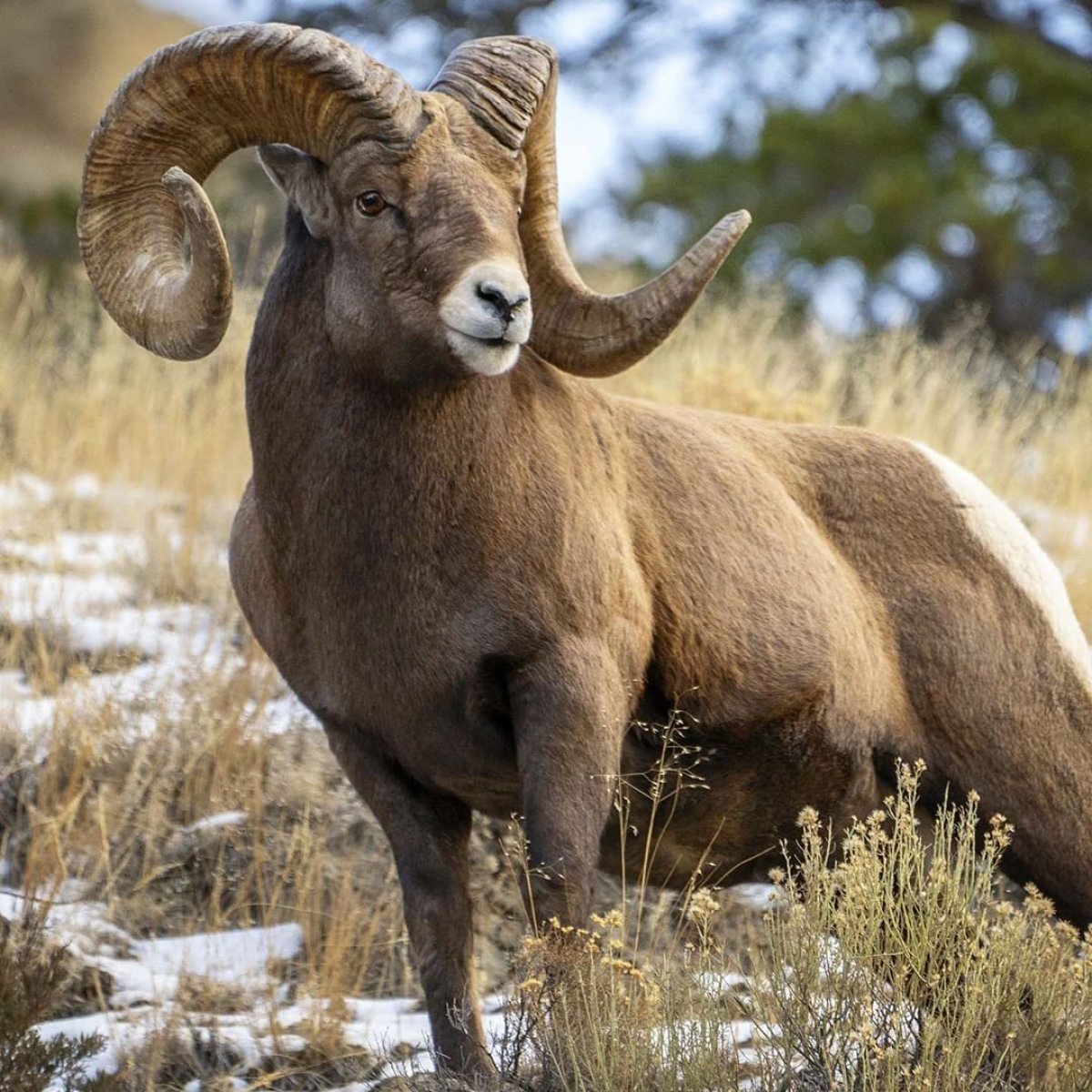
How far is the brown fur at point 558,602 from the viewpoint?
178 inches

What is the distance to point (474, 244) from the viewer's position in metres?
4.41

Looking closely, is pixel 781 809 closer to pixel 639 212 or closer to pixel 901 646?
pixel 901 646

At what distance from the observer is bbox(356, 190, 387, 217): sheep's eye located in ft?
15.1

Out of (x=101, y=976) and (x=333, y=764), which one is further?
(x=333, y=764)

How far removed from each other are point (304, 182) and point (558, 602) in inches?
54.8

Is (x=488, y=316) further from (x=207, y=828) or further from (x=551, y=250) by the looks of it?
(x=207, y=828)

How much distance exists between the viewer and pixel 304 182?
15.8ft

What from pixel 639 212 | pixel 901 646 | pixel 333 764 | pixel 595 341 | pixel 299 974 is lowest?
pixel 299 974

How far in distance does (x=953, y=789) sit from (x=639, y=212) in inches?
618

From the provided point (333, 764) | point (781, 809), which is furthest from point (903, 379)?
point (781, 809)

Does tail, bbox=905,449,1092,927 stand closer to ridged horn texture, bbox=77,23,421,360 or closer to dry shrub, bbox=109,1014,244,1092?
ridged horn texture, bbox=77,23,421,360

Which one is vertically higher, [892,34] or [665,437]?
[892,34]

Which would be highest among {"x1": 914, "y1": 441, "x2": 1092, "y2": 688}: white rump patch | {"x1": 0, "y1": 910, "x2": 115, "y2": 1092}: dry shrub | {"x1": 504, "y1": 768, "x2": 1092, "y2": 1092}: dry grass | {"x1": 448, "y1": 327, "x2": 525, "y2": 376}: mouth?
{"x1": 448, "y1": 327, "x2": 525, "y2": 376}: mouth

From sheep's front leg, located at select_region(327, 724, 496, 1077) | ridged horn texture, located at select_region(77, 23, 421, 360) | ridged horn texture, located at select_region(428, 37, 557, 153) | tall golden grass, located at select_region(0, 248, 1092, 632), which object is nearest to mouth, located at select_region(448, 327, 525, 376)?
ridged horn texture, located at select_region(77, 23, 421, 360)
